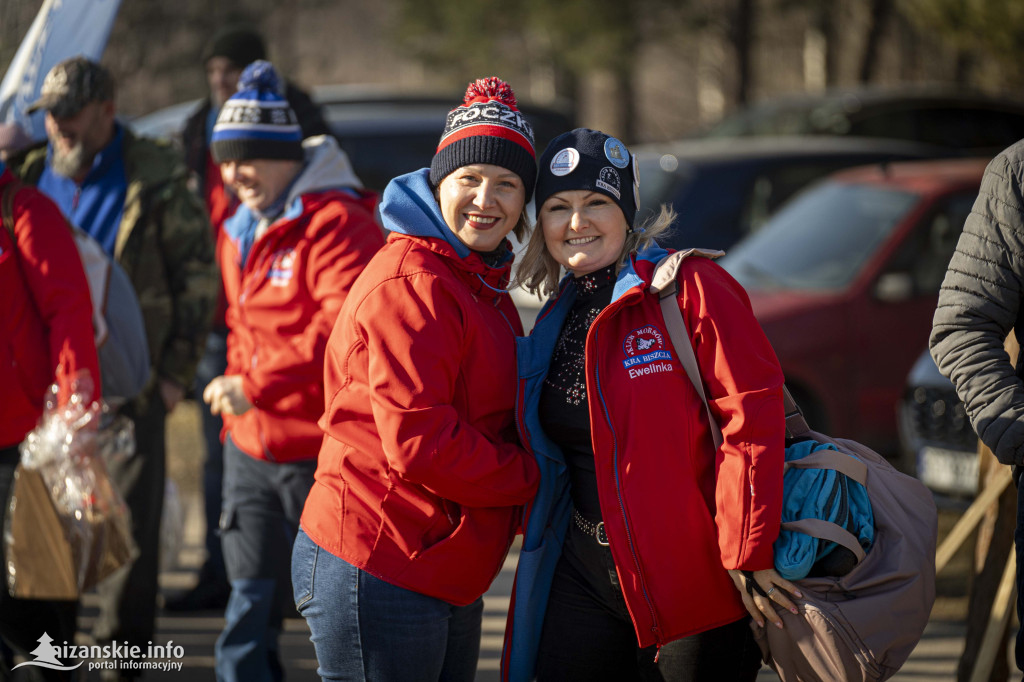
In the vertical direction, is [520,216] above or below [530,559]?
above

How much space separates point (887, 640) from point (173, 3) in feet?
52.7

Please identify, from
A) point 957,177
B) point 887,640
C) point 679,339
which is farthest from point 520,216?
point 957,177

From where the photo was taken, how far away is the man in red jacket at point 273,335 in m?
3.33

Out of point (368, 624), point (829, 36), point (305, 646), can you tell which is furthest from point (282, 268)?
point (829, 36)

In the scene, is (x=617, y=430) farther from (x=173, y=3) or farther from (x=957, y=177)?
(x=173, y=3)

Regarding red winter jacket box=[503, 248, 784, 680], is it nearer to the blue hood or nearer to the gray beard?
the blue hood

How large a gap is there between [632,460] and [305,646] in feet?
8.66

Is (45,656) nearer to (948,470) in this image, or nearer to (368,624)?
(368,624)

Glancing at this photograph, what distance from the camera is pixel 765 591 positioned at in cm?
244

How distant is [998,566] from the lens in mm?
3590

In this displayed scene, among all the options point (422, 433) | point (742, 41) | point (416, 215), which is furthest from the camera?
Result: point (742, 41)

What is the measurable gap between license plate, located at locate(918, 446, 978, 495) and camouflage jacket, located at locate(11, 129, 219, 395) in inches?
138

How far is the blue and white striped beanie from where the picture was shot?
3.50 meters

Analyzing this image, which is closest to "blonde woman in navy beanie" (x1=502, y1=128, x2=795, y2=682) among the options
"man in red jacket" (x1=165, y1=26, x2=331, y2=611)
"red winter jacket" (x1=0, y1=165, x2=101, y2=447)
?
"red winter jacket" (x1=0, y1=165, x2=101, y2=447)
